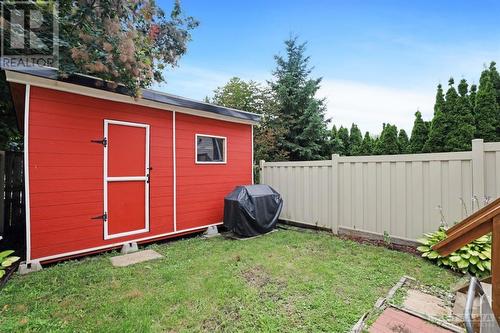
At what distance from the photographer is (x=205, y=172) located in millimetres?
5164

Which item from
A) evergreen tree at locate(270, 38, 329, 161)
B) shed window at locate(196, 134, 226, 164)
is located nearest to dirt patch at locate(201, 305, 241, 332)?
shed window at locate(196, 134, 226, 164)

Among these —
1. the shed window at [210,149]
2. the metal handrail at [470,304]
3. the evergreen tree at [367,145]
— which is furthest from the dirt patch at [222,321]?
the evergreen tree at [367,145]

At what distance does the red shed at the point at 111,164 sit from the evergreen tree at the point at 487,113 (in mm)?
6595

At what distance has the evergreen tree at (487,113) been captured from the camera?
20.6ft

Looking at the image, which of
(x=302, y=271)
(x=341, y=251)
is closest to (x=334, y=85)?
(x=341, y=251)

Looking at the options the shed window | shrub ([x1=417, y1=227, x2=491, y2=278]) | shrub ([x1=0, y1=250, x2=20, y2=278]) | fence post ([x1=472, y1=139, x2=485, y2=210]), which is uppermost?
the shed window

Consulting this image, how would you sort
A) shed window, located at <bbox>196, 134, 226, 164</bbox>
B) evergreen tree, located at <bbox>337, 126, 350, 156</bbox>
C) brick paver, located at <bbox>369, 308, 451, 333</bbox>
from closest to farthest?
brick paver, located at <bbox>369, 308, 451, 333</bbox> → shed window, located at <bbox>196, 134, 226, 164</bbox> → evergreen tree, located at <bbox>337, 126, 350, 156</bbox>

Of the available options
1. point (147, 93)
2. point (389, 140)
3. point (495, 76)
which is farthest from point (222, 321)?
point (495, 76)

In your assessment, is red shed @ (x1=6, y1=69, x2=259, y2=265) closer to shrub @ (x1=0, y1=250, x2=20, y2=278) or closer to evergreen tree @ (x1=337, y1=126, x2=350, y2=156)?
shrub @ (x1=0, y1=250, x2=20, y2=278)

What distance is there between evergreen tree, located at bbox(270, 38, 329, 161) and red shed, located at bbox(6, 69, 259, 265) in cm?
408

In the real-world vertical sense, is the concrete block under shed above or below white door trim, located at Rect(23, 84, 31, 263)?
below

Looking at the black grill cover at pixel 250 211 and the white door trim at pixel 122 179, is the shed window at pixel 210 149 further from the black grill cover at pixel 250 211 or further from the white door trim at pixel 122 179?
the white door trim at pixel 122 179

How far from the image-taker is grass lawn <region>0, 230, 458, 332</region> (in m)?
2.05

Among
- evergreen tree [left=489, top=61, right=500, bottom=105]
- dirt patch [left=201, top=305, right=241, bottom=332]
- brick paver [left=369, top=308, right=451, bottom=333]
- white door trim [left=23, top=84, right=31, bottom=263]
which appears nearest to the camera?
brick paver [left=369, top=308, right=451, bottom=333]
